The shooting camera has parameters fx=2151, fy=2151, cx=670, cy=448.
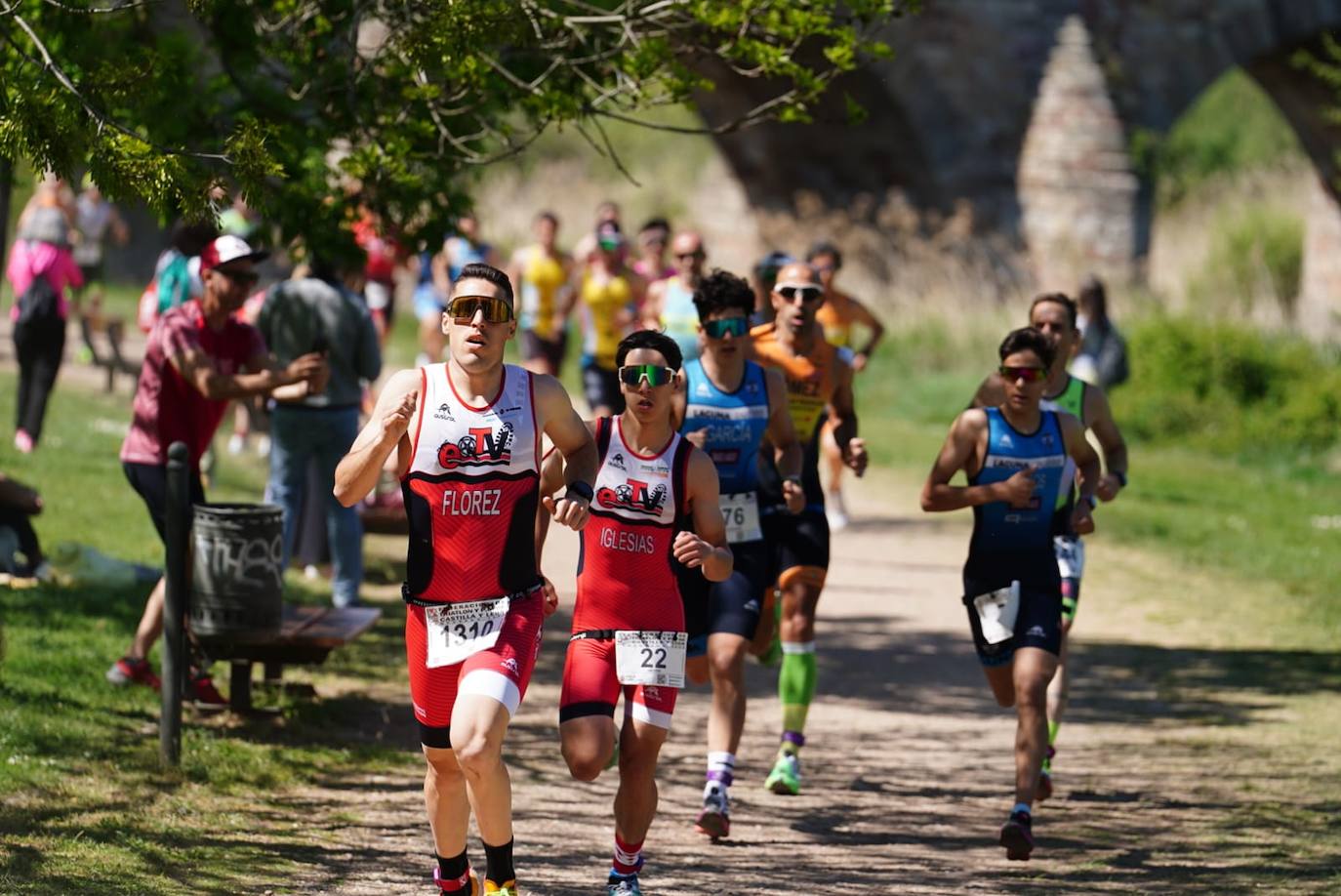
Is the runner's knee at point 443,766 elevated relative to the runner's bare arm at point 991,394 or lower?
lower

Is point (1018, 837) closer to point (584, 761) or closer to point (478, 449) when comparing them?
point (584, 761)

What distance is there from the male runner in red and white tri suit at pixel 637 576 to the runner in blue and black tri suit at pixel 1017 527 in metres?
1.42

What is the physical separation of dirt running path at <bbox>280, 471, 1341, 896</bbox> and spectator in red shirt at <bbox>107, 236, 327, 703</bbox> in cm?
130

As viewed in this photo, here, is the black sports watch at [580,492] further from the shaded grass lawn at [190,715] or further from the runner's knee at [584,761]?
the shaded grass lawn at [190,715]

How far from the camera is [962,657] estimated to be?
38.0ft

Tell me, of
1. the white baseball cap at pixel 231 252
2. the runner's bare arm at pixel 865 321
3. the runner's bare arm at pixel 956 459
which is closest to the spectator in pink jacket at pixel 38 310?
the runner's bare arm at pixel 865 321

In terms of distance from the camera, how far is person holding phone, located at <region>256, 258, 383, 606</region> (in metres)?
10.6

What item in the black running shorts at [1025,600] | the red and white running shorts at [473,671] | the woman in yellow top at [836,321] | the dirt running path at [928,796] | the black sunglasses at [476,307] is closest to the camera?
the red and white running shorts at [473,671]

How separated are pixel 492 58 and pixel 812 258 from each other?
16.4 feet

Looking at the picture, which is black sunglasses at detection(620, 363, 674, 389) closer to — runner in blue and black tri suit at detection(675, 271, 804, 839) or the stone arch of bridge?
→ runner in blue and black tri suit at detection(675, 271, 804, 839)

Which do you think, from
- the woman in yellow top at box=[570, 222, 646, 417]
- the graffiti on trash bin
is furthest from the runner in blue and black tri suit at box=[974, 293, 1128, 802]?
the woman in yellow top at box=[570, 222, 646, 417]

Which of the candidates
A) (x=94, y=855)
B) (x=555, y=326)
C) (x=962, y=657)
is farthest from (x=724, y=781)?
(x=555, y=326)

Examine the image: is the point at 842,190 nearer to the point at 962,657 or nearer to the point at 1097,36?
the point at 1097,36

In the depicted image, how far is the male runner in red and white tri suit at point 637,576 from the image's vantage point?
21.4 ft
